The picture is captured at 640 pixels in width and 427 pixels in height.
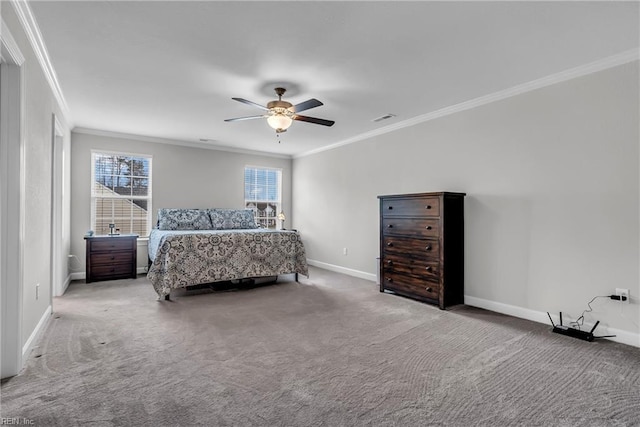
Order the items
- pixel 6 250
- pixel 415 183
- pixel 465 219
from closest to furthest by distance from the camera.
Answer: pixel 6 250, pixel 465 219, pixel 415 183

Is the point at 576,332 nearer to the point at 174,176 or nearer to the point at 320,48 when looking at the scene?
the point at 320,48

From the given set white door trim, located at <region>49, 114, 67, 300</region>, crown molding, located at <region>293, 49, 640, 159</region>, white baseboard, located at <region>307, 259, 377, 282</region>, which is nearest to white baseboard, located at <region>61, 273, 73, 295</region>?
white door trim, located at <region>49, 114, 67, 300</region>

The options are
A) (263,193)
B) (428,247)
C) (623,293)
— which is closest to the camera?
(623,293)

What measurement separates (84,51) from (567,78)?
4256 mm

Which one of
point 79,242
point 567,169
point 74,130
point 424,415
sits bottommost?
point 424,415

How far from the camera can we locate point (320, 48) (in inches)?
103

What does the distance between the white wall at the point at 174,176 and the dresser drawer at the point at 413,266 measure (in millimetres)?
3495

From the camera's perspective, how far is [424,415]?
5.75 ft

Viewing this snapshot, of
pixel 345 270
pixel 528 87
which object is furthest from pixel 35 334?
pixel 528 87

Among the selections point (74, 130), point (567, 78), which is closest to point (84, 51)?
point (74, 130)

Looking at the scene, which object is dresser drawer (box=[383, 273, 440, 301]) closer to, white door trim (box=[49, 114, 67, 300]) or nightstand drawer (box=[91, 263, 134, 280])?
nightstand drawer (box=[91, 263, 134, 280])

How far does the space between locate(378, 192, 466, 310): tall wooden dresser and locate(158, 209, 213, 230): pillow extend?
10.7ft

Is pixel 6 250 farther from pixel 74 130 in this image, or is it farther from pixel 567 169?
pixel 567 169

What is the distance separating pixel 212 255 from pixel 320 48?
9.36ft
